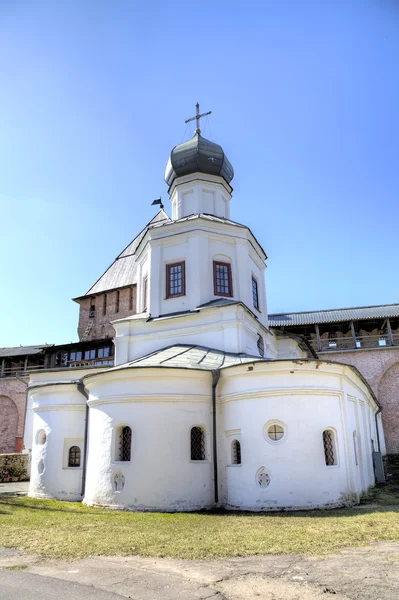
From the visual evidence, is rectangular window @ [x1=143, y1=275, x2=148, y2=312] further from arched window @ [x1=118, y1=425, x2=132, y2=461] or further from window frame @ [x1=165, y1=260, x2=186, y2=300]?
arched window @ [x1=118, y1=425, x2=132, y2=461]

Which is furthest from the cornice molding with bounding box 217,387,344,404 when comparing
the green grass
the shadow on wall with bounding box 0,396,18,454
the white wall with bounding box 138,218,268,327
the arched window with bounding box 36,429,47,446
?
the shadow on wall with bounding box 0,396,18,454

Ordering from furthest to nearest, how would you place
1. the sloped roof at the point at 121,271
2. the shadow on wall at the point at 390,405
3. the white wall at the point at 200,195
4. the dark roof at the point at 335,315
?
1. the dark roof at the point at 335,315
2. the sloped roof at the point at 121,271
3. the shadow on wall at the point at 390,405
4. the white wall at the point at 200,195

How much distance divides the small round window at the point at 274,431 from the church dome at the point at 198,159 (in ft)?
41.6

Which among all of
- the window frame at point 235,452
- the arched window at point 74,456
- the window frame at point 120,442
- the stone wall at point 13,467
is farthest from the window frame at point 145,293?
the stone wall at point 13,467

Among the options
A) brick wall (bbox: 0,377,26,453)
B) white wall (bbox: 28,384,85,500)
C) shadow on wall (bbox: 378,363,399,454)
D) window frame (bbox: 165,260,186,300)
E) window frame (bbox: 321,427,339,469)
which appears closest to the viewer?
window frame (bbox: 321,427,339,469)

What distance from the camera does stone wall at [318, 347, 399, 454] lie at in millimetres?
28125

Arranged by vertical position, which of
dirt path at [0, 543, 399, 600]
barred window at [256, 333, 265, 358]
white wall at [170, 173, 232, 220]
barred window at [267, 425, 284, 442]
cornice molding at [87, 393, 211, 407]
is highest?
white wall at [170, 173, 232, 220]

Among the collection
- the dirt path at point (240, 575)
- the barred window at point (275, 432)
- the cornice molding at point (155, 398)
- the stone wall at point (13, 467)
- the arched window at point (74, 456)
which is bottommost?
the dirt path at point (240, 575)

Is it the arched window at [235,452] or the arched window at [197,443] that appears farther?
the arched window at [197,443]

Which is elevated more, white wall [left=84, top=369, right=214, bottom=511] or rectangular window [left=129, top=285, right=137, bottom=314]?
rectangular window [left=129, top=285, right=137, bottom=314]

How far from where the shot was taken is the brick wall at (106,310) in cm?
2930

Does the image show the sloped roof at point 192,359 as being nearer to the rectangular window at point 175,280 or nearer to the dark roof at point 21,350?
the rectangular window at point 175,280

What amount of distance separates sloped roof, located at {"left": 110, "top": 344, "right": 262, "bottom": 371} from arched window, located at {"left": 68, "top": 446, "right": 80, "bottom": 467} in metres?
3.41

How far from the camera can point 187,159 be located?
67.6 feet
